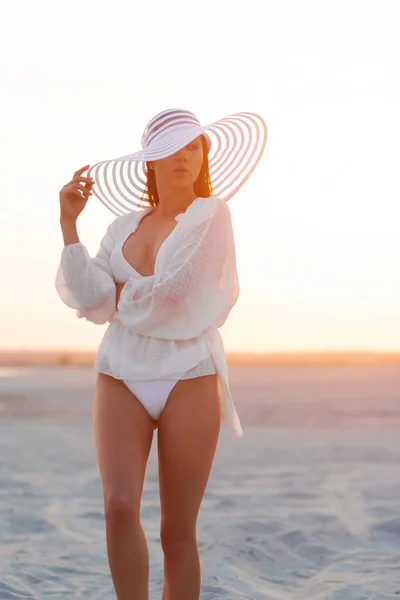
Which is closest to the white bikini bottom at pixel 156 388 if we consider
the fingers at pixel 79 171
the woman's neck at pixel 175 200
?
the woman's neck at pixel 175 200

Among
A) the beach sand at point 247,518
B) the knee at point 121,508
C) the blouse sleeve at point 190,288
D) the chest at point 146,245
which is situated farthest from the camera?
the beach sand at point 247,518

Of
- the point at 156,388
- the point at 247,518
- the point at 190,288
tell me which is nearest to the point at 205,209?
the point at 190,288

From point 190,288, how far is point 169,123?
80cm

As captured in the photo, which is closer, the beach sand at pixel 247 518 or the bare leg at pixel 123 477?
the bare leg at pixel 123 477

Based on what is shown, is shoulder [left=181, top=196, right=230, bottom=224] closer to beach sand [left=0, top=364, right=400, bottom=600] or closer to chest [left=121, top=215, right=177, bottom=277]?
chest [left=121, top=215, right=177, bottom=277]

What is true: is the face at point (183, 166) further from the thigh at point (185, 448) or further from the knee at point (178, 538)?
the knee at point (178, 538)

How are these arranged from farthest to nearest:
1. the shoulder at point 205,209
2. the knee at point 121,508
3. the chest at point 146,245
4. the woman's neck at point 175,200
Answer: the woman's neck at point 175,200 → the chest at point 146,245 → the shoulder at point 205,209 → the knee at point 121,508

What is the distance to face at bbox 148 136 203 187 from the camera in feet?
14.5

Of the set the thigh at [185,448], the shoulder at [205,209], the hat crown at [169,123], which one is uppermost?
the hat crown at [169,123]

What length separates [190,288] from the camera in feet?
13.8

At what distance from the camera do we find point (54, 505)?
8539 millimetres

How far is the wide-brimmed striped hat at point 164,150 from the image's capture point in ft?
14.7

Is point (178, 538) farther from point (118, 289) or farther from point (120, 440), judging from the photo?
point (118, 289)

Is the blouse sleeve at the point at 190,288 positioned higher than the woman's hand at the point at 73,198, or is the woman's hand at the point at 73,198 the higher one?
the woman's hand at the point at 73,198
